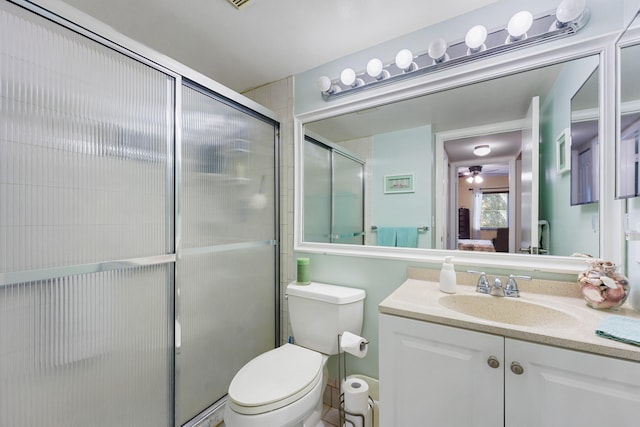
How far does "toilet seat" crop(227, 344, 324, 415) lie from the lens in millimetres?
1030

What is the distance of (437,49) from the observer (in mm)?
1313

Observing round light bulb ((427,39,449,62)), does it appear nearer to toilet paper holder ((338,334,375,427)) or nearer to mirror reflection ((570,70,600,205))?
mirror reflection ((570,70,600,205))

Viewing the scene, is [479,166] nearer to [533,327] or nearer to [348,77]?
[533,327]

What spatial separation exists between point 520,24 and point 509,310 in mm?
1251

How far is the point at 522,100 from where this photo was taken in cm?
124

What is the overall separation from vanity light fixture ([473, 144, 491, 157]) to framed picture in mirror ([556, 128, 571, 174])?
27cm

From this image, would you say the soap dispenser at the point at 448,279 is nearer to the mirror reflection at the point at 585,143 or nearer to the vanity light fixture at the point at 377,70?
the mirror reflection at the point at 585,143

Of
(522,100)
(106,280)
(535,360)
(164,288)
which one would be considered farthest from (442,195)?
(106,280)

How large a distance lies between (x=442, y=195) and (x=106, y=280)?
1610 mm

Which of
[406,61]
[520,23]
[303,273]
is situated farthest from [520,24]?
[303,273]

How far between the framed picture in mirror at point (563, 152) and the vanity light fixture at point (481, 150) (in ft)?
0.89

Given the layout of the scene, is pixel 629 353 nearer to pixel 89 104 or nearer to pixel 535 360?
pixel 535 360

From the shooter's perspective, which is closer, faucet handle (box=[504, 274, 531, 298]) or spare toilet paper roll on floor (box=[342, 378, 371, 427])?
faucet handle (box=[504, 274, 531, 298])

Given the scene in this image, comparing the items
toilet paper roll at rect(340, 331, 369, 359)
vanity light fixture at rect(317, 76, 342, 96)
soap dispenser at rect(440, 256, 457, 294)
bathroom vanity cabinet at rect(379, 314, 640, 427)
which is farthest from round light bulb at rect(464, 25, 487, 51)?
toilet paper roll at rect(340, 331, 369, 359)
